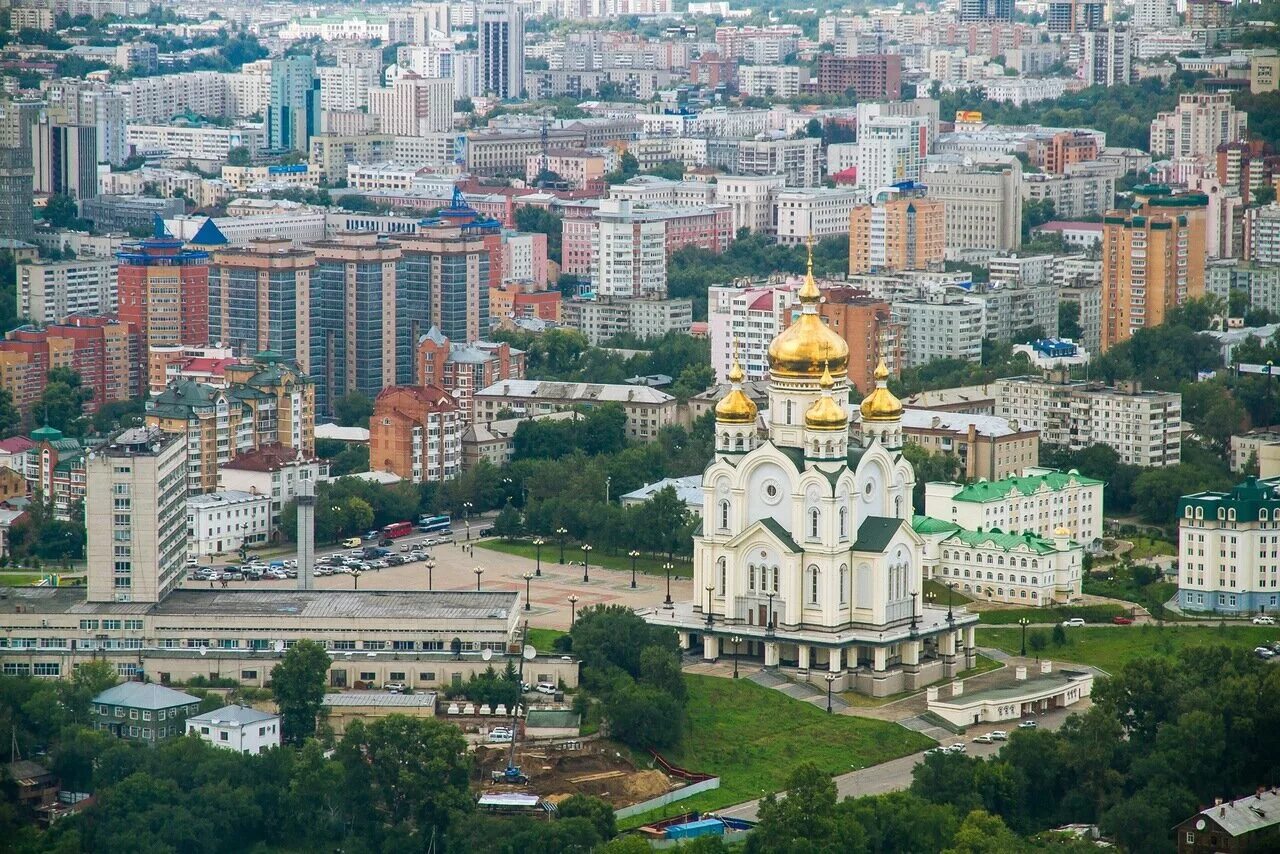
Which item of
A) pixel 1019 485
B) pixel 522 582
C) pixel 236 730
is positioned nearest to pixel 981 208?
pixel 1019 485

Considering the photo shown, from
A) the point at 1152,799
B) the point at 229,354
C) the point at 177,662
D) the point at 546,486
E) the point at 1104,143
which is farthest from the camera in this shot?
the point at 1104,143

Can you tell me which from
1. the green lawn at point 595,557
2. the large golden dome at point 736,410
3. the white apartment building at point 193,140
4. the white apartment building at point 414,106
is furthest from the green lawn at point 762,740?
the white apartment building at point 414,106

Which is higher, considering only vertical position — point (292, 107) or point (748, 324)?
point (292, 107)

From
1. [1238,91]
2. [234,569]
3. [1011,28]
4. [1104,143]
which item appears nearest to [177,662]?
[234,569]

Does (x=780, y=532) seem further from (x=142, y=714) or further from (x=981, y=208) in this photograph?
(x=981, y=208)

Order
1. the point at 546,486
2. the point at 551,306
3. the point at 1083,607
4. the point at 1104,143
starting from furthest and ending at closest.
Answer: the point at 1104,143 < the point at 551,306 < the point at 546,486 < the point at 1083,607

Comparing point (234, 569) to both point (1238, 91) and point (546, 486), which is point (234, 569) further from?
point (1238, 91)
